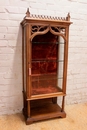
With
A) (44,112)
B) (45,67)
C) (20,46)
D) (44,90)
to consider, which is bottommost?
(44,112)

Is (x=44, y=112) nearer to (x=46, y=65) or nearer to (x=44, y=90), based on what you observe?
(x=44, y=90)

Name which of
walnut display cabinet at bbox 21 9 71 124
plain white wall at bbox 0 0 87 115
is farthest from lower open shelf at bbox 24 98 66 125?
plain white wall at bbox 0 0 87 115

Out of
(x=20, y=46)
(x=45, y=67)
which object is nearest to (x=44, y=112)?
(x=45, y=67)

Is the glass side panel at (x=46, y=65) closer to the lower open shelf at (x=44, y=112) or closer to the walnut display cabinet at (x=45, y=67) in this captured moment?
the walnut display cabinet at (x=45, y=67)

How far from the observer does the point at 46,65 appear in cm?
204

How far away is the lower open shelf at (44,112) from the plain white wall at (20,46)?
277mm

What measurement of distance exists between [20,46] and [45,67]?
19.1 inches

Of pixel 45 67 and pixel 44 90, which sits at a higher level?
pixel 45 67

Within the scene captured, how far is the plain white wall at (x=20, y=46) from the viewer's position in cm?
188

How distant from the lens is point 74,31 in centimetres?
221

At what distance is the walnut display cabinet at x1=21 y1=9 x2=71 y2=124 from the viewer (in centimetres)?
173

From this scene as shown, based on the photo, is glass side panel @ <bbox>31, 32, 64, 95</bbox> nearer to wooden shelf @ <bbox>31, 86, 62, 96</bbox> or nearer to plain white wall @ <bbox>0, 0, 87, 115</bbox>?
wooden shelf @ <bbox>31, 86, 62, 96</bbox>

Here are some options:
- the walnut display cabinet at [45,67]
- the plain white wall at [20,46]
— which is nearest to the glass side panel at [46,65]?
the walnut display cabinet at [45,67]

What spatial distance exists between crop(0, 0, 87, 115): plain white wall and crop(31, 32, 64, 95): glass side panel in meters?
0.24
